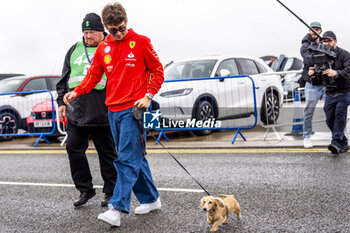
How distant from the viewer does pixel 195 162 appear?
6.91m

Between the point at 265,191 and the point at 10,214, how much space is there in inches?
107

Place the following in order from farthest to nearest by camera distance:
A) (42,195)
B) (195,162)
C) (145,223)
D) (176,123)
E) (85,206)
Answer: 1. (176,123)
2. (195,162)
3. (42,195)
4. (85,206)
5. (145,223)

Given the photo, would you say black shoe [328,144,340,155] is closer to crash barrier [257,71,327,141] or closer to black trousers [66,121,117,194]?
crash barrier [257,71,327,141]

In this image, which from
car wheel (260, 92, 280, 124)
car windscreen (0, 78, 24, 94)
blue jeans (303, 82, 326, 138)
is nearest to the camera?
blue jeans (303, 82, 326, 138)

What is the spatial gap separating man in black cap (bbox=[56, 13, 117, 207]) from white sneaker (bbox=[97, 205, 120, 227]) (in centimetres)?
85

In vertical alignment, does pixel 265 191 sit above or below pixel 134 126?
below

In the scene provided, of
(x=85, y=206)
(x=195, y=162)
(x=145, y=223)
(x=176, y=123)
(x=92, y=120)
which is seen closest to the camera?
(x=145, y=223)

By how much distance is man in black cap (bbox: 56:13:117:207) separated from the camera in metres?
4.41

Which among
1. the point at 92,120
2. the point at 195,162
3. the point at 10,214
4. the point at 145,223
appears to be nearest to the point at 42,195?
the point at 10,214

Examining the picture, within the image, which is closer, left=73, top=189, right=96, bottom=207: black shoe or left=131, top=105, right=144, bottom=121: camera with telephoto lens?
left=131, top=105, right=144, bottom=121: camera with telephoto lens

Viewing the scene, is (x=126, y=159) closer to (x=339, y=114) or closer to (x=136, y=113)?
(x=136, y=113)

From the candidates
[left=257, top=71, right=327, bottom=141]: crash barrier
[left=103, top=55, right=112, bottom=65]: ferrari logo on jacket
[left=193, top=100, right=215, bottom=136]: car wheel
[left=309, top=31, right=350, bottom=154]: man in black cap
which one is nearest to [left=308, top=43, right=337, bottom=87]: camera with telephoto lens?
[left=309, top=31, right=350, bottom=154]: man in black cap

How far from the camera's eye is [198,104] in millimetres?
9242

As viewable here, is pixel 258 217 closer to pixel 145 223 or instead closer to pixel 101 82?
pixel 145 223
